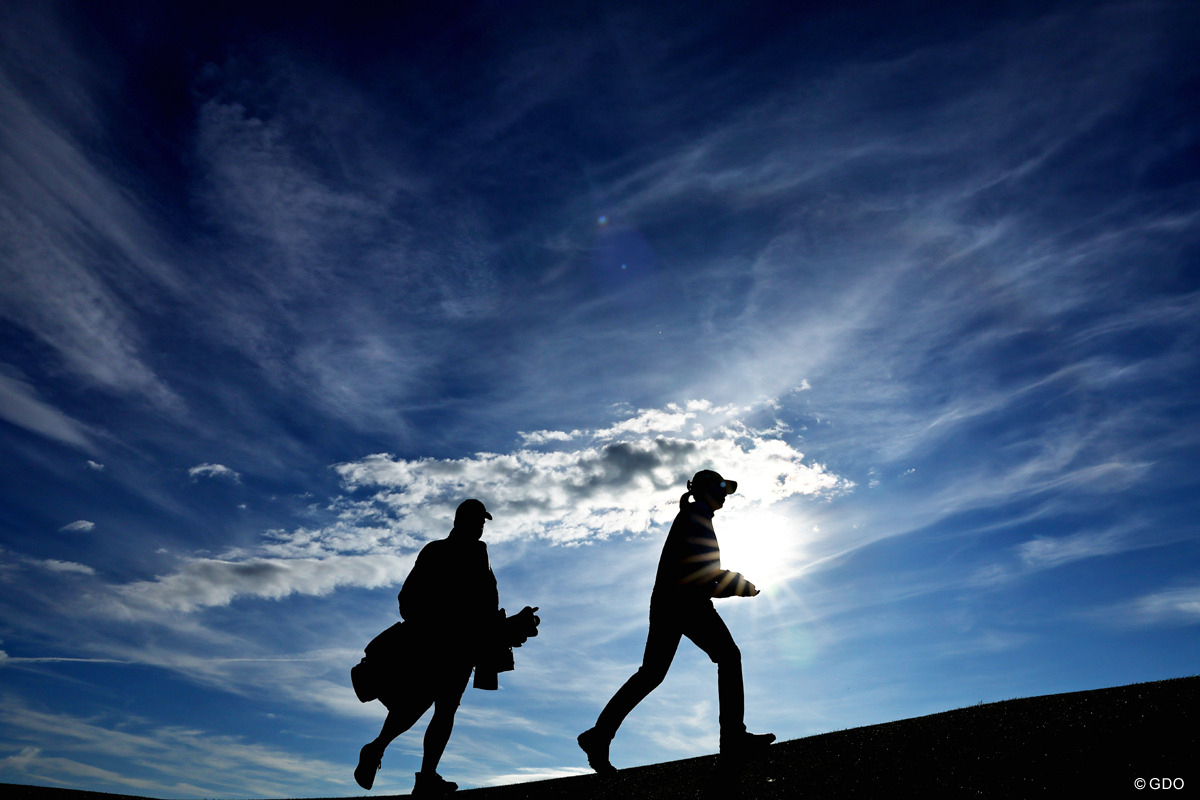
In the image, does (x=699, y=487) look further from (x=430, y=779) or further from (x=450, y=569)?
(x=430, y=779)

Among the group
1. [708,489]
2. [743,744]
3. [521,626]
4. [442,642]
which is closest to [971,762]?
[743,744]

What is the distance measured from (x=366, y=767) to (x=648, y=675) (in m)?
2.39

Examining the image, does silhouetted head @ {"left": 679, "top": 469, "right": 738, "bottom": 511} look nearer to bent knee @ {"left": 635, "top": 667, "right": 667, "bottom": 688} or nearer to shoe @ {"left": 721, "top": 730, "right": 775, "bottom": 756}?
bent knee @ {"left": 635, "top": 667, "right": 667, "bottom": 688}

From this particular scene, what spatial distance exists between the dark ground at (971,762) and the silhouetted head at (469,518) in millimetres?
2296

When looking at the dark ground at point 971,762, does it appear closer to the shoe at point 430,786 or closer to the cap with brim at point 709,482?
the shoe at point 430,786

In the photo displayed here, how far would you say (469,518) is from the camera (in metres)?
6.36

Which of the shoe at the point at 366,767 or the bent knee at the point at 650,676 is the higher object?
the bent knee at the point at 650,676

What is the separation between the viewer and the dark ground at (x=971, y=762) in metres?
4.55

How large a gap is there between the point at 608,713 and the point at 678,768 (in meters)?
1.85

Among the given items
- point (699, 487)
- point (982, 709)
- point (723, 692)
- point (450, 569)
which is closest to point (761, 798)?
point (723, 692)

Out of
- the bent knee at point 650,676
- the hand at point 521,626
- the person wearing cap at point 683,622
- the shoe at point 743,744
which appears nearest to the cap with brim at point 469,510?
the hand at point 521,626

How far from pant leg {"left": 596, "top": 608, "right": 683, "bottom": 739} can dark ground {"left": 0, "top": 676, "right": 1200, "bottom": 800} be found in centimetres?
56

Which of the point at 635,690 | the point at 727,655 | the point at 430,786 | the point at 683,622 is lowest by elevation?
the point at 430,786

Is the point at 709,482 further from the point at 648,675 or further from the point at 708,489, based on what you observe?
the point at 648,675
